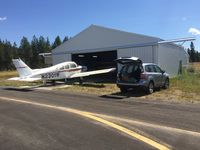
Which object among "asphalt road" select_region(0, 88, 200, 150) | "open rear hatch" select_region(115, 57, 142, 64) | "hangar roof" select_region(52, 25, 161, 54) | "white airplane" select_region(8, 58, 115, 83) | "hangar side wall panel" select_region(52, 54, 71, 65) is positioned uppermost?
"hangar roof" select_region(52, 25, 161, 54)

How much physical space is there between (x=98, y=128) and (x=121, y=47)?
20.9m

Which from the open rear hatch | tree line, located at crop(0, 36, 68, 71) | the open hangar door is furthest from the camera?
tree line, located at crop(0, 36, 68, 71)

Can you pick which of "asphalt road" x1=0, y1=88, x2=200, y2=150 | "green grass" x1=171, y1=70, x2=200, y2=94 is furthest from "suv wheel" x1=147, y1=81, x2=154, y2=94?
"asphalt road" x1=0, y1=88, x2=200, y2=150

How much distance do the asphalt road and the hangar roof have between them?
54.4ft

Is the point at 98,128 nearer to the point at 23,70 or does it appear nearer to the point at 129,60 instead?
the point at 129,60

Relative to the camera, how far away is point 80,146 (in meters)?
6.08

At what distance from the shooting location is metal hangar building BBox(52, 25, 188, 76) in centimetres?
2638

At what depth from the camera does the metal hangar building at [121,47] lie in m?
26.4

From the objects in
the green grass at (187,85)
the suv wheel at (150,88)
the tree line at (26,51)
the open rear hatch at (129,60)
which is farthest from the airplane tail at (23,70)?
the tree line at (26,51)

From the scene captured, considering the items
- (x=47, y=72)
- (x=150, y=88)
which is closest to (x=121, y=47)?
(x=47, y=72)

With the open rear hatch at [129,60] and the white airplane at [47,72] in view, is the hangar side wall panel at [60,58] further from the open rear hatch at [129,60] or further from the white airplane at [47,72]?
the open rear hatch at [129,60]

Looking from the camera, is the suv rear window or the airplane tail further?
the airplane tail

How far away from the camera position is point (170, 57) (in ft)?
97.8

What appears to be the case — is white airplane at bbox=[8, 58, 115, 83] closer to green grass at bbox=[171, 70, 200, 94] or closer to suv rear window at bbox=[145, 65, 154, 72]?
green grass at bbox=[171, 70, 200, 94]
